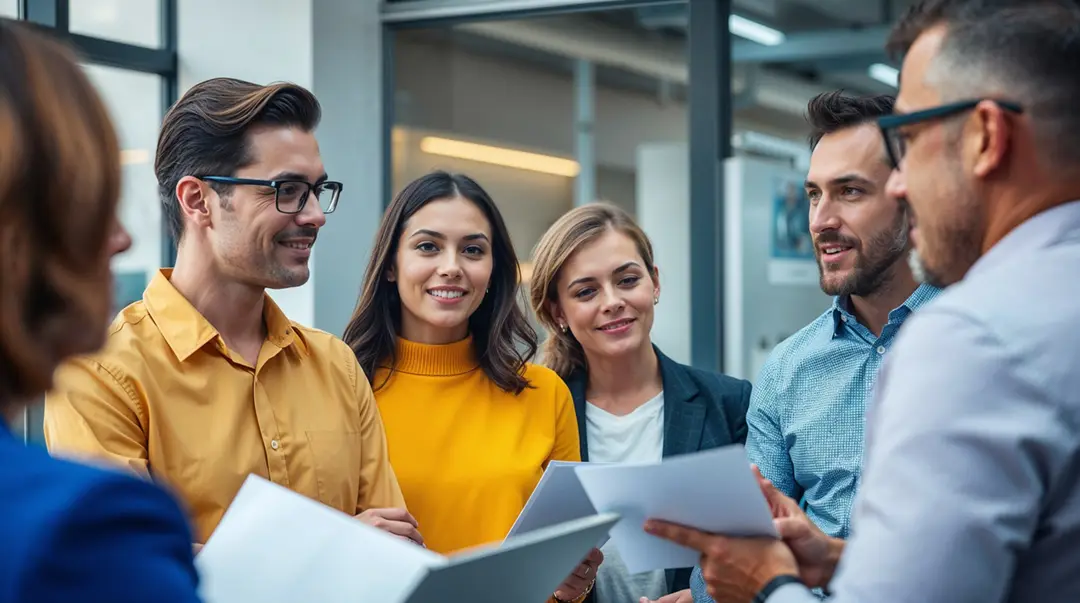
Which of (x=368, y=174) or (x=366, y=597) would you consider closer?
(x=366, y=597)

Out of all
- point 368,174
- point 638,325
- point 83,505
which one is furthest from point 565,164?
point 83,505

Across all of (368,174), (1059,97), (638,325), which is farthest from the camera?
(368,174)

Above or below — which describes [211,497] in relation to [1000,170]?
below

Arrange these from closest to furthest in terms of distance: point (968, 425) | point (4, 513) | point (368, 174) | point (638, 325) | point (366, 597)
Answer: point (4, 513)
point (968, 425)
point (366, 597)
point (638, 325)
point (368, 174)

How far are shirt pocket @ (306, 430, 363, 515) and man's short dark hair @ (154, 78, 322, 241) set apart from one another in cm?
53

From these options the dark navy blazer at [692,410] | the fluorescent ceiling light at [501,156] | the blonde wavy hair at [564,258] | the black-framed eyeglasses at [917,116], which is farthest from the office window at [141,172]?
the black-framed eyeglasses at [917,116]

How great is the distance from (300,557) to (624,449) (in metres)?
1.55

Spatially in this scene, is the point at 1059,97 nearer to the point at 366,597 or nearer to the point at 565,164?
the point at 366,597

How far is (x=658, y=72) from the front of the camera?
6301mm

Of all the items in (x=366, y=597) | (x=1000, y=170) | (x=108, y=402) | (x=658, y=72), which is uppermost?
(x=658, y=72)

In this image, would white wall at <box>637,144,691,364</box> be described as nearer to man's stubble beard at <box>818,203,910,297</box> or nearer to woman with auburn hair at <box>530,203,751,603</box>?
woman with auburn hair at <box>530,203,751,603</box>

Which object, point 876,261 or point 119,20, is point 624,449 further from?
point 119,20

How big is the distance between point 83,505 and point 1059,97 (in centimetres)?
108

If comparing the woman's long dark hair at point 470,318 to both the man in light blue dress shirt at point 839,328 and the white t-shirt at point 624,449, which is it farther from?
the man in light blue dress shirt at point 839,328
